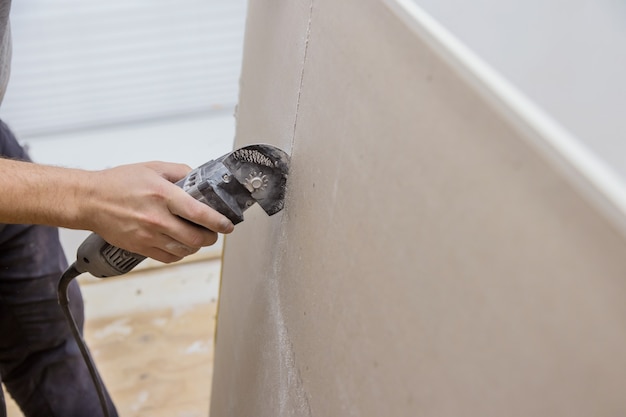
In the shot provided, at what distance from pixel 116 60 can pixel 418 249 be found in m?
1.67

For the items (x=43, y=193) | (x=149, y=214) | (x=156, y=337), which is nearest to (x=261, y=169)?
(x=149, y=214)

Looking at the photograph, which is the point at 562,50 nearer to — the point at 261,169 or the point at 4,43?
the point at 261,169

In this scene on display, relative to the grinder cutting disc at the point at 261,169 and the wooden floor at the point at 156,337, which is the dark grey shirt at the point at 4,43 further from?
the wooden floor at the point at 156,337

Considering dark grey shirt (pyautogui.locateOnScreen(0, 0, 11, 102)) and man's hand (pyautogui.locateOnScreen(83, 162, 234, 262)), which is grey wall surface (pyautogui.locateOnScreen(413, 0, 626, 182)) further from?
dark grey shirt (pyautogui.locateOnScreen(0, 0, 11, 102))

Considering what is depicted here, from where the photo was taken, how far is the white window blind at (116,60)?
1748 millimetres

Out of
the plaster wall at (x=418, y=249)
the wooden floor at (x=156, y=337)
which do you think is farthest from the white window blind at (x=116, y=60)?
the plaster wall at (x=418, y=249)

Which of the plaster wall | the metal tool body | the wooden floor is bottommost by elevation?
the wooden floor

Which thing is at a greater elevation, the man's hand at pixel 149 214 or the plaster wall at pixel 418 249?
the plaster wall at pixel 418 249

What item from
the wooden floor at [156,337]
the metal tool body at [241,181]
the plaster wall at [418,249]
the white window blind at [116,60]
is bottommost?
the wooden floor at [156,337]

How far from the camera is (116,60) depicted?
6.13 feet

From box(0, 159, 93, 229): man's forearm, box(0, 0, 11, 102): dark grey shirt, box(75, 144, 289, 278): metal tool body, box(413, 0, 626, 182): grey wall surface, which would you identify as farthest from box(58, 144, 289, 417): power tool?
box(0, 0, 11, 102): dark grey shirt

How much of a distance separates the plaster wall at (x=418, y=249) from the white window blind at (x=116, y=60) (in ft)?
3.92

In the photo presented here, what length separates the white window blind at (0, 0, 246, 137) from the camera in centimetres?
175

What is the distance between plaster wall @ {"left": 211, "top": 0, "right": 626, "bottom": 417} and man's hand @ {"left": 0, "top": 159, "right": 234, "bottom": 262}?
10cm
